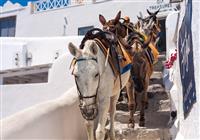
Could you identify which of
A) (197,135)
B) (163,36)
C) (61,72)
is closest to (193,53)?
(197,135)

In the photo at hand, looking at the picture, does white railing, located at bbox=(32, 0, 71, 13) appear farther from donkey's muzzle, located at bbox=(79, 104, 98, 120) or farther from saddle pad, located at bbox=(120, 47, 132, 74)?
donkey's muzzle, located at bbox=(79, 104, 98, 120)

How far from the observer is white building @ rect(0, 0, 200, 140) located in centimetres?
502

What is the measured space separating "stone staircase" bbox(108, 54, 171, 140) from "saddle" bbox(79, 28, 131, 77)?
3.77 ft

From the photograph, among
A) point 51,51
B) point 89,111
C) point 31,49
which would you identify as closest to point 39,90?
point 89,111

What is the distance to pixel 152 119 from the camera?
778cm

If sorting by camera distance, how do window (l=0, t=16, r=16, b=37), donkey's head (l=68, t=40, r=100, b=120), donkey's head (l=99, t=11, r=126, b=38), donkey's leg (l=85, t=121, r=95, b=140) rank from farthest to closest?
window (l=0, t=16, r=16, b=37)
donkey's head (l=99, t=11, r=126, b=38)
donkey's leg (l=85, t=121, r=95, b=140)
donkey's head (l=68, t=40, r=100, b=120)

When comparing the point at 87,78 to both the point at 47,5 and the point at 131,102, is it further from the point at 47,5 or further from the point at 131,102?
the point at 47,5

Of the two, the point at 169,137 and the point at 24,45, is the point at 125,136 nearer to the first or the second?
the point at 169,137

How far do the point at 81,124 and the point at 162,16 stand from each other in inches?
360

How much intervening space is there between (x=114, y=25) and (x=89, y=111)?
7.71ft

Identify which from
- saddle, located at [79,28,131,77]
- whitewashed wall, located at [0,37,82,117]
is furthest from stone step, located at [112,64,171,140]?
whitewashed wall, located at [0,37,82,117]

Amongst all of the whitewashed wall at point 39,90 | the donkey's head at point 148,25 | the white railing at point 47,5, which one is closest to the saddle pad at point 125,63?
the whitewashed wall at point 39,90

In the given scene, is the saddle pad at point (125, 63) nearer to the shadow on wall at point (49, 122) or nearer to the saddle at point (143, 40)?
the shadow on wall at point (49, 122)

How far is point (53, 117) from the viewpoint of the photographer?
222 inches
